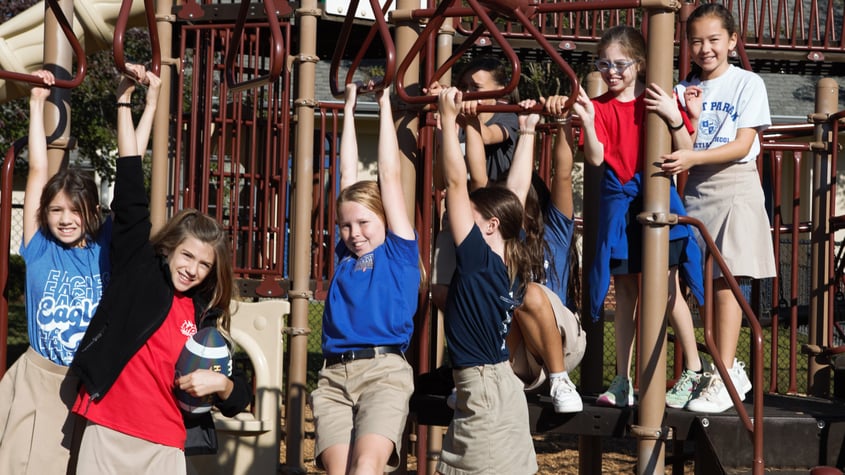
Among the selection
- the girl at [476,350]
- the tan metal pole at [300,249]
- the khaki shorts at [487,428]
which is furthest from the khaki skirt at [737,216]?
the tan metal pole at [300,249]

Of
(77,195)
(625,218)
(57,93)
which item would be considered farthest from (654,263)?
(57,93)

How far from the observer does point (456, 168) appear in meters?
3.70

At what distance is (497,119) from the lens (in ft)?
15.7

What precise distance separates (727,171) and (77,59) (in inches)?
103

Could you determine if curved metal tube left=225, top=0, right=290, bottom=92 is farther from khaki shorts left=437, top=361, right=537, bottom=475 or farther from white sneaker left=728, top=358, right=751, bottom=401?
white sneaker left=728, top=358, right=751, bottom=401

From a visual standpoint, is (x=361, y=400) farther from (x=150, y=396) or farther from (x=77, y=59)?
(x=77, y=59)

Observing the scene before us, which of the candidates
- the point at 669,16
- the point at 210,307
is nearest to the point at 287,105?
the point at 210,307

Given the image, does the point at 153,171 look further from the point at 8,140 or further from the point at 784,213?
the point at 784,213

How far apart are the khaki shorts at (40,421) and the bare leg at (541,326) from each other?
1.69 meters

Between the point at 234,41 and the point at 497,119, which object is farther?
the point at 497,119

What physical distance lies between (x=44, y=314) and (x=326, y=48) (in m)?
5.57

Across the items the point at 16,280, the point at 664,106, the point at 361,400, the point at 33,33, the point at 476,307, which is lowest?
the point at 16,280

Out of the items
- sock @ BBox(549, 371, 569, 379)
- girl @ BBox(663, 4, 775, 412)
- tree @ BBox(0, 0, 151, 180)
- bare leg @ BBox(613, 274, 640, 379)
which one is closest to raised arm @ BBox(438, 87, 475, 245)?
sock @ BBox(549, 371, 569, 379)

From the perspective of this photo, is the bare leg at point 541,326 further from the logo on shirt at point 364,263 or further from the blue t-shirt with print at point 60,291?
the blue t-shirt with print at point 60,291
